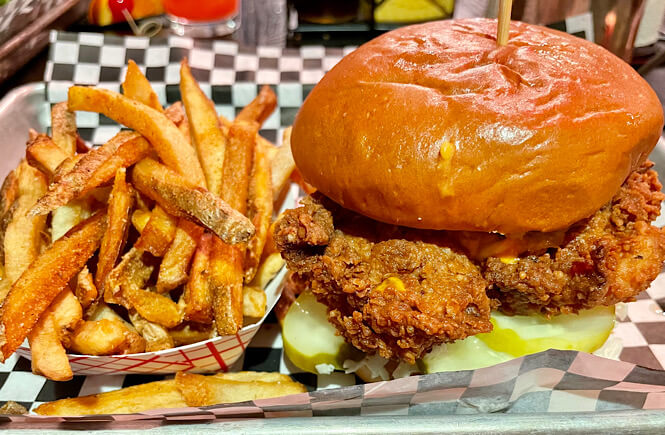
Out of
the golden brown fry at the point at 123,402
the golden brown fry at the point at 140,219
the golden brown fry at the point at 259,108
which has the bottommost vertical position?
the golden brown fry at the point at 123,402

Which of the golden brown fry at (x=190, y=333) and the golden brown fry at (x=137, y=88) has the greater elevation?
the golden brown fry at (x=137, y=88)

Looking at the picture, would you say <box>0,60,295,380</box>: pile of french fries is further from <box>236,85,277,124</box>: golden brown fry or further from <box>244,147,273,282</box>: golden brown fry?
<box>236,85,277,124</box>: golden brown fry

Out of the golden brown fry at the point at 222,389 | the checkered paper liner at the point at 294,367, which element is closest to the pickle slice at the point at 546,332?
the checkered paper liner at the point at 294,367

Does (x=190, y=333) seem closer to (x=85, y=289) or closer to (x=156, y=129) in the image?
(x=85, y=289)

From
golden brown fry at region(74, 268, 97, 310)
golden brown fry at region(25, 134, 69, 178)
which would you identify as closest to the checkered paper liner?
golden brown fry at region(74, 268, 97, 310)

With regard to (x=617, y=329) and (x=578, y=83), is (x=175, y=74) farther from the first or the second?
(x=617, y=329)

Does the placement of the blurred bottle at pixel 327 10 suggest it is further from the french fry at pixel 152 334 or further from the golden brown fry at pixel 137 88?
the french fry at pixel 152 334
